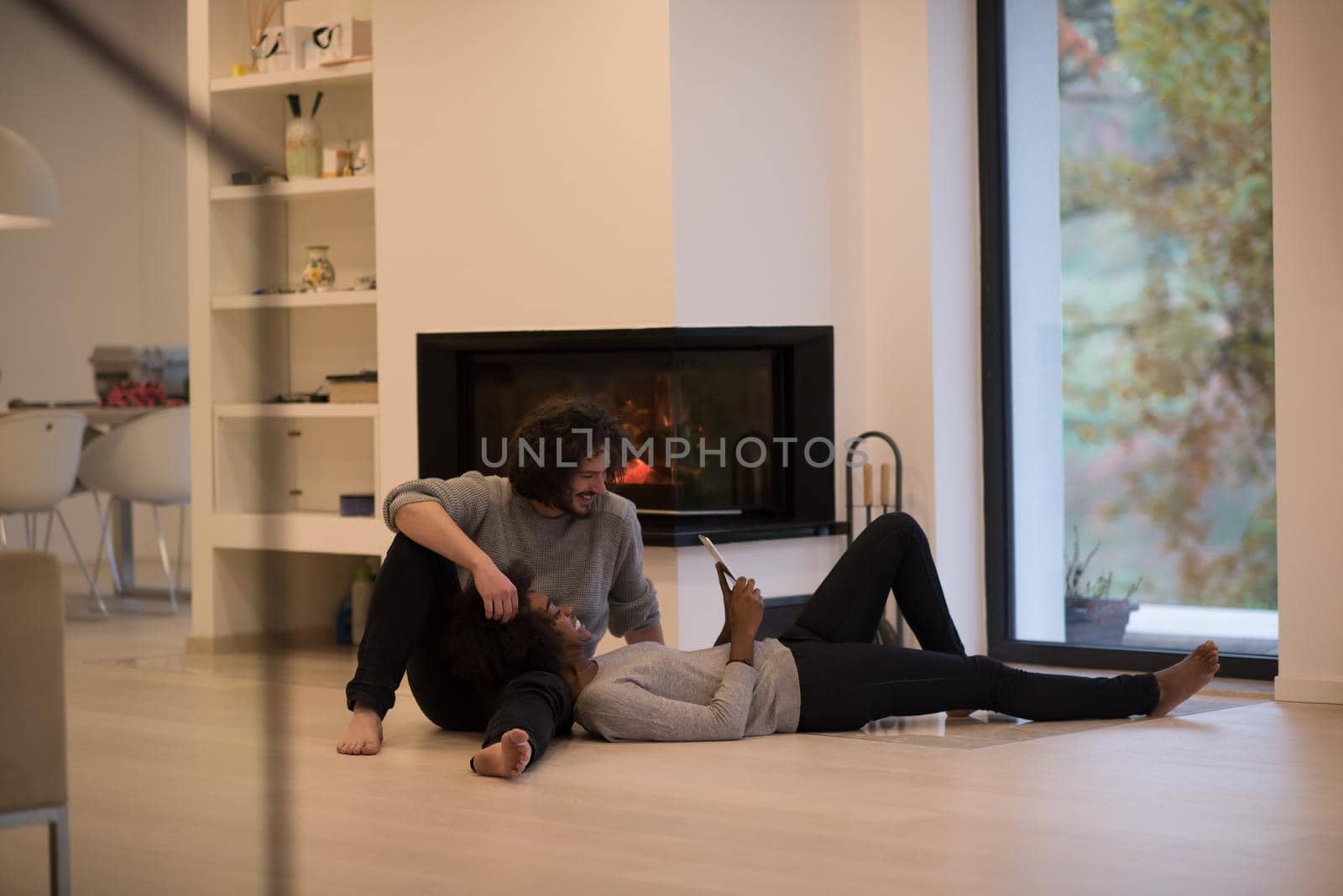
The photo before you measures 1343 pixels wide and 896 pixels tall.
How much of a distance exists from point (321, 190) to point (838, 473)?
6.00 ft

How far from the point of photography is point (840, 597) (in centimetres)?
352

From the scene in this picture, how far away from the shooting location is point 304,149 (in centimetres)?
513

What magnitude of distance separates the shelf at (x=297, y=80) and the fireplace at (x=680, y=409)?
0.90 m

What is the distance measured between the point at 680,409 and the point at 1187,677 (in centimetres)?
156

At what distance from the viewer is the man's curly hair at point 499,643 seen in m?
3.30

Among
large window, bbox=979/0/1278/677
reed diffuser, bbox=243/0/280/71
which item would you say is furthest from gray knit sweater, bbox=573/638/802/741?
reed diffuser, bbox=243/0/280/71

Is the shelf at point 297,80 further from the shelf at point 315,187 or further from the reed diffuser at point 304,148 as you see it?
the shelf at point 315,187

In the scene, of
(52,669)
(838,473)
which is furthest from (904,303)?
(52,669)

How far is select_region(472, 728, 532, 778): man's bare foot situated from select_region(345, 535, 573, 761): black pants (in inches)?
6.2

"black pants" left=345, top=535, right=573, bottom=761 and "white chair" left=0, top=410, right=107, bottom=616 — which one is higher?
"white chair" left=0, top=410, right=107, bottom=616

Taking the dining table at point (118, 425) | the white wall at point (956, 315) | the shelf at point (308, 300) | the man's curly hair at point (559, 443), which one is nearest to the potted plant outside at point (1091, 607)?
the white wall at point (956, 315)

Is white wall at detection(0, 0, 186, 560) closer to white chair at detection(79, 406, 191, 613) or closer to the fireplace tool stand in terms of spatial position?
white chair at detection(79, 406, 191, 613)

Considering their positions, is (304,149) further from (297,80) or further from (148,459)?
(148,459)

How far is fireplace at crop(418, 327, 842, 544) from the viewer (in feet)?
14.6
